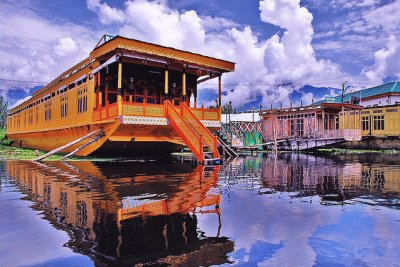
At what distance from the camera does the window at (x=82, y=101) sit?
64.9ft

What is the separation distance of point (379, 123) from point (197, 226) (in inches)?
1497

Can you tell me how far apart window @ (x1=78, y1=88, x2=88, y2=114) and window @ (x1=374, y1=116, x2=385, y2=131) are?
105 ft

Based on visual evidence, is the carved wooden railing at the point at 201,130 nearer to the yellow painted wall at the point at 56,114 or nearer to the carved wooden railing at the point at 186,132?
the carved wooden railing at the point at 186,132

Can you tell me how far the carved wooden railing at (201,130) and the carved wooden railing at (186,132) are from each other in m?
0.57

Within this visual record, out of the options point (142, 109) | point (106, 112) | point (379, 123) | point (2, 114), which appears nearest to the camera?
point (142, 109)

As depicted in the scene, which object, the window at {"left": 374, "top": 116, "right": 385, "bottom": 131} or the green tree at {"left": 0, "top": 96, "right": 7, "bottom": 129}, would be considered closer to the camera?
the window at {"left": 374, "top": 116, "right": 385, "bottom": 131}

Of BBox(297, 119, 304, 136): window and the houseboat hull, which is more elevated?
BBox(297, 119, 304, 136): window

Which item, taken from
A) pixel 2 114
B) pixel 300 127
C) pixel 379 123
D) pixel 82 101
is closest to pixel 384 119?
pixel 379 123

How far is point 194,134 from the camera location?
14961 mm

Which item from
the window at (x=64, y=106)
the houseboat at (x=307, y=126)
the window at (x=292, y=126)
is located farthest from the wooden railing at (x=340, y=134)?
the window at (x=64, y=106)

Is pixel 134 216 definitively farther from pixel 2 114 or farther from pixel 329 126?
pixel 2 114

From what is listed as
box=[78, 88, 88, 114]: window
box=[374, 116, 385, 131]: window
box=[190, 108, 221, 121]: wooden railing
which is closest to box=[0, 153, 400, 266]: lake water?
box=[190, 108, 221, 121]: wooden railing

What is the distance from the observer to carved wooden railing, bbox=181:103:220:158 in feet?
49.5

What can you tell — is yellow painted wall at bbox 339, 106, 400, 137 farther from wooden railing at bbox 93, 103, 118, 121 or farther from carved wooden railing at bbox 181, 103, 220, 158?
wooden railing at bbox 93, 103, 118, 121
